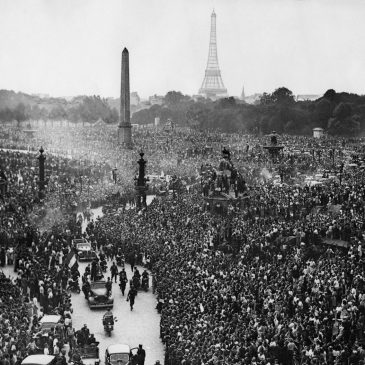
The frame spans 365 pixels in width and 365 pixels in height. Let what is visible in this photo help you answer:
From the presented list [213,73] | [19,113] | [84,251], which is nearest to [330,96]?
[19,113]

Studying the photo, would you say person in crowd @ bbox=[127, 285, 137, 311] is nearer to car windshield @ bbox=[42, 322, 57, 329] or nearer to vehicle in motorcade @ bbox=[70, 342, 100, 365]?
car windshield @ bbox=[42, 322, 57, 329]

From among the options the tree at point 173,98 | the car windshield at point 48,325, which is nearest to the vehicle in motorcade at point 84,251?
the car windshield at point 48,325

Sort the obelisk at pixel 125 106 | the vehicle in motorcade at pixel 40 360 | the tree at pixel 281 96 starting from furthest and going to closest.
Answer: the tree at pixel 281 96 < the obelisk at pixel 125 106 < the vehicle in motorcade at pixel 40 360

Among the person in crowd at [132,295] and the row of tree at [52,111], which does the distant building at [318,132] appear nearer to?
the row of tree at [52,111]

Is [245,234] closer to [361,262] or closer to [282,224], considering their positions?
[282,224]

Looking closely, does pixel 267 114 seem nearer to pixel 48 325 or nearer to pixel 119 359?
pixel 48 325

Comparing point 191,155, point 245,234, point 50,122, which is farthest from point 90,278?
point 50,122
